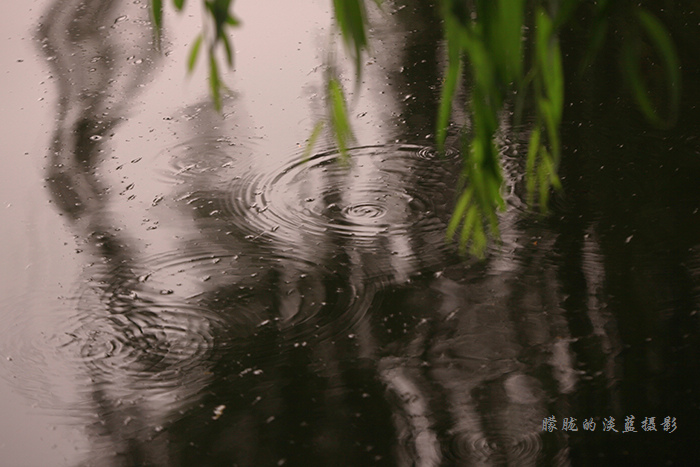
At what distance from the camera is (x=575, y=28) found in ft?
10.5

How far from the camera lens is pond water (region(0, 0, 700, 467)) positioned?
1.69 meters

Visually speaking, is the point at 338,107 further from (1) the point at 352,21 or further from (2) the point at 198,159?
(2) the point at 198,159

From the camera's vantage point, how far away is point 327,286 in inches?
82.0

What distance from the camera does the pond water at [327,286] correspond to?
1691 mm

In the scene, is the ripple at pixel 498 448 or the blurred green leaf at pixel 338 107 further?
the ripple at pixel 498 448

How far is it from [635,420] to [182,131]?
6.00ft

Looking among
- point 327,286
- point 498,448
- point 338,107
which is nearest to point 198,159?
point 327,286

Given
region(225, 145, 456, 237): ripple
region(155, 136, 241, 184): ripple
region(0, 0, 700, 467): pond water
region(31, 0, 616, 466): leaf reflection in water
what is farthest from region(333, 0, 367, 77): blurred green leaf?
region(155, 136, 241, 184): ripple

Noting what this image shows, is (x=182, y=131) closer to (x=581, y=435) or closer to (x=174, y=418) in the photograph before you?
(x=174, y=418)

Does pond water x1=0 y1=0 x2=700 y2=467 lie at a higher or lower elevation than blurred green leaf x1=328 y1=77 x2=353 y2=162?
lower

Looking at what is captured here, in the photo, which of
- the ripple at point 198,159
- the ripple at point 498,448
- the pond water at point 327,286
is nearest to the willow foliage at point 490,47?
the pond water at point 327,286

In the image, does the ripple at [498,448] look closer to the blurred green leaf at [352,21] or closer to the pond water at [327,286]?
the pond water at [327,286]

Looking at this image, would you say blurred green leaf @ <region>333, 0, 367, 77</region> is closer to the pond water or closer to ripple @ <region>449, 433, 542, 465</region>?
the pond water

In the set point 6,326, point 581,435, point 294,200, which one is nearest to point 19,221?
point 6,326
